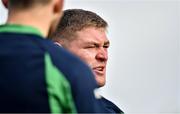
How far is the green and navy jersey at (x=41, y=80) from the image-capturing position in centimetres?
208

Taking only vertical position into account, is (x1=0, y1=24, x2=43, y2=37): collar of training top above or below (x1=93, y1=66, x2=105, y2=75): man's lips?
above

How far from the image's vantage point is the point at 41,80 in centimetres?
209

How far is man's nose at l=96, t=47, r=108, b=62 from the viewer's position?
4.46m

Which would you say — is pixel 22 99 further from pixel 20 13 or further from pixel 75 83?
pixel 20 13

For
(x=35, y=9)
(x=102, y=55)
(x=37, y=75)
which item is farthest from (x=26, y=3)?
(x=102, y=55)

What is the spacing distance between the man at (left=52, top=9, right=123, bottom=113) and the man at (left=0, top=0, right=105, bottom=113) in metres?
2.27

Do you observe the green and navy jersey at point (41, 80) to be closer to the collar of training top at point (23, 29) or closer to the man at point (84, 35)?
the collar of training top at point (23, 29)

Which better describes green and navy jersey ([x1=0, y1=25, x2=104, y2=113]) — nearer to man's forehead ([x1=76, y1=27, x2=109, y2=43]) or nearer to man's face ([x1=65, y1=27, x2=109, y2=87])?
man's face ([x1=65, y1=27, x2=109, y2=87])

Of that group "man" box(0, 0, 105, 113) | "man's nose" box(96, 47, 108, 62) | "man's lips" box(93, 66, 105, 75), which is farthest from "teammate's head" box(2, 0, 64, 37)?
"man's nose" box(96, 47, 108, 62)

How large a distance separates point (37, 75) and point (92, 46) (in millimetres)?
2483

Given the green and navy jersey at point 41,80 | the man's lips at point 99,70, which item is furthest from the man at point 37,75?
the man's lips at point 99,70

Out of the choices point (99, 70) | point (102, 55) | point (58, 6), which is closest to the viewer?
point (58, 6)

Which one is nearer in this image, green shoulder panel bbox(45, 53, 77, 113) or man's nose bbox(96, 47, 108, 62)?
green shoulder panel bbox(45, 53, 77, 113)

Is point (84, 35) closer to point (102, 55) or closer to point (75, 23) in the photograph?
point (75, 23)
